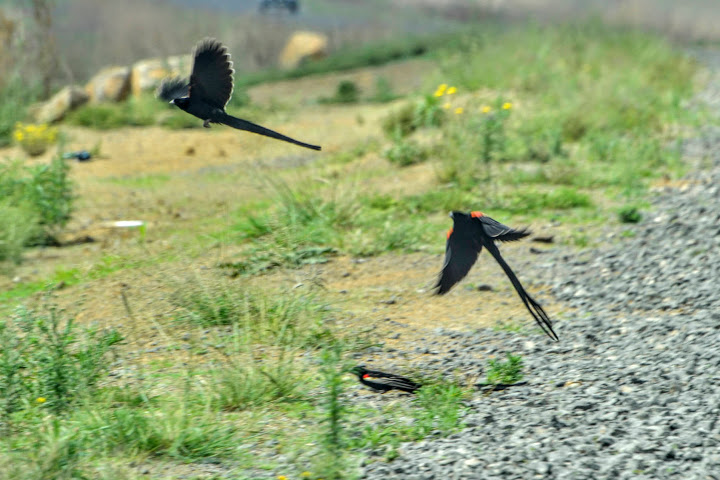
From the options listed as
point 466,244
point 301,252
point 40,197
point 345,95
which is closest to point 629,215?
point 301,252

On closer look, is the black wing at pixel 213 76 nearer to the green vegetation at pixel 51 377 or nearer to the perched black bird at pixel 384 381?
the green vegetation at pixel 51 377

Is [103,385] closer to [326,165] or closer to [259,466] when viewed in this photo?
[259,466]

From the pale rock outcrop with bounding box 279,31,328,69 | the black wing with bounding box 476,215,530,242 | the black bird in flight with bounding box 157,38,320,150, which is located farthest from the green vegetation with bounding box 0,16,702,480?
the pale rock outcrop with bounding box 279,31,328,69

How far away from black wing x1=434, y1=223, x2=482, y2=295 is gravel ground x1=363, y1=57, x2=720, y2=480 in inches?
21.5

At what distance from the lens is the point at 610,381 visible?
155 inches

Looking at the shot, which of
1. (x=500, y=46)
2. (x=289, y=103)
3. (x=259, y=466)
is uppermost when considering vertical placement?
(x=500, y=46)

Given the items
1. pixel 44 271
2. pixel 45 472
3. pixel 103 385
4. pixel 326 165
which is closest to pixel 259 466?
pixel 45 472

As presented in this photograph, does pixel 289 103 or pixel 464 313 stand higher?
pixel 289 103

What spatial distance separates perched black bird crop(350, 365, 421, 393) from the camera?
3.96 meters

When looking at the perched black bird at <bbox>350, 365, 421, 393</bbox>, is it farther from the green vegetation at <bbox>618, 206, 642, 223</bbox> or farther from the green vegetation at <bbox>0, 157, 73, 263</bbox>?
the green vegetation at <bbox>0, 157, 73, 263</bbox>

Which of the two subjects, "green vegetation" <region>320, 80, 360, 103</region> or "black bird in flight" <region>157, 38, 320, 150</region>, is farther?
"green vegetation" <region>320, 80, 360, 103</region>

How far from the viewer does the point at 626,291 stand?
17.7ft

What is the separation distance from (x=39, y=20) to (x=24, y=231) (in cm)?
728

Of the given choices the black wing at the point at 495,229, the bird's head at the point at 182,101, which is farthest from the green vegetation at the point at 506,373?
the bird's head at the point at 182,101
